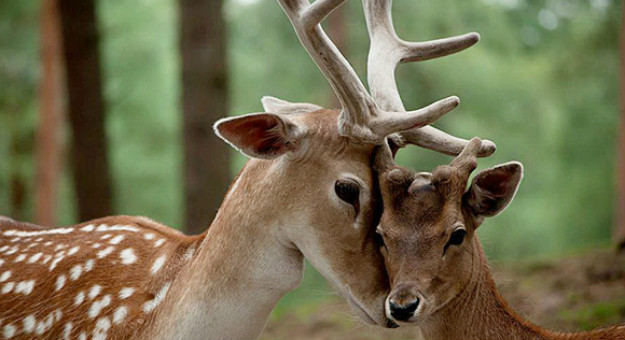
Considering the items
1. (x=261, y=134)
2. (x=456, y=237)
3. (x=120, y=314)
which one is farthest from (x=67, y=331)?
(x=456, y=237)

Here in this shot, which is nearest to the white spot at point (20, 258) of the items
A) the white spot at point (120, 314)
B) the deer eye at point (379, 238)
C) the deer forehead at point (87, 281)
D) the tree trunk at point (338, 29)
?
the deer forehead at point (87, 281)

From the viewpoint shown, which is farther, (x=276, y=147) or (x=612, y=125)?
(x=612, y=125)

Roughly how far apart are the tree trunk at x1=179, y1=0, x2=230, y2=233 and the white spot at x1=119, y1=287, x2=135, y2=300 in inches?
156

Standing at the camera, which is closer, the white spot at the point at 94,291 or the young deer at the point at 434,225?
the young deer at the point at 434,225

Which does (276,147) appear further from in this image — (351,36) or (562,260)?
(351,36)

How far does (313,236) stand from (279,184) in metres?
0.28

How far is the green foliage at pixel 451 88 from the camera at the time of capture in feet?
55.6

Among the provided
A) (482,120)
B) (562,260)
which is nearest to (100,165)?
(562,260)

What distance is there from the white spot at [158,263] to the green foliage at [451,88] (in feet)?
36.6

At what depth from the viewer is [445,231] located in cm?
332

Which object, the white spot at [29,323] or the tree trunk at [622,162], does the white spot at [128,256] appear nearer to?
the white spot at [29,323]

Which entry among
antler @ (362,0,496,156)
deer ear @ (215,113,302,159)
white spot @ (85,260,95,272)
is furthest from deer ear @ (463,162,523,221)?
white spot @ (85,260,95,272)

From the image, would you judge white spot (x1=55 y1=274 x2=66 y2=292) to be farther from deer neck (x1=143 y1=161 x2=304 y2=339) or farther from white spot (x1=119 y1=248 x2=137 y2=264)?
deer neck (x1=143 y1=161 x2=304 y2=339)

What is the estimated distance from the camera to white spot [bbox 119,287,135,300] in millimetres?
3668
